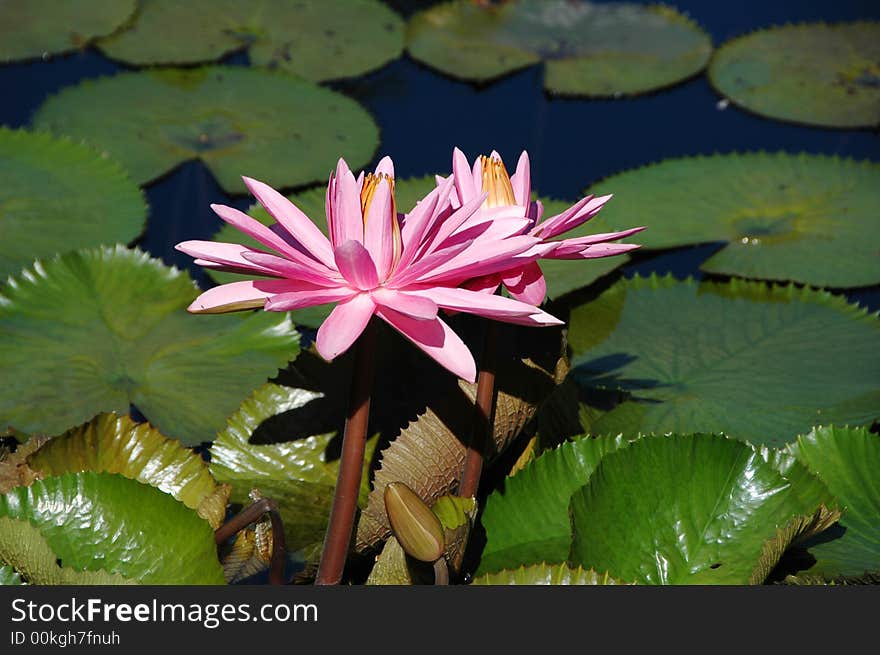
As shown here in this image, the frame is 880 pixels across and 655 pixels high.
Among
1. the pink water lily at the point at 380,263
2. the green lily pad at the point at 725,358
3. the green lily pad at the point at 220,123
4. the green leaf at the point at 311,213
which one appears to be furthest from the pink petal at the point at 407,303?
the green lily pad at the point at 220,123

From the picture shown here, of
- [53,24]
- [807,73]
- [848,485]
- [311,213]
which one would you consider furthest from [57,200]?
[807,73]

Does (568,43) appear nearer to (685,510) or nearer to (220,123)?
(220,123)

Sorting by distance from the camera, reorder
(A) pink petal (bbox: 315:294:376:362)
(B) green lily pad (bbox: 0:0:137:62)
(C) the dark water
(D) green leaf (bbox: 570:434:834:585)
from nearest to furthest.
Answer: (A) pink petal (bbox: 315:294:376:362), (D) green leaf (bbox: 570:434:834:585), (C) the dark water, (B) green lily pad (bbox: 0:0:137:62)

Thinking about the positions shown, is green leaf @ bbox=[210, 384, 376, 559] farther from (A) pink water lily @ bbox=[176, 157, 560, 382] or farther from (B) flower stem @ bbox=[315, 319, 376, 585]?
(A) pink water lily @ bbox=[176, 157, 560, 382]

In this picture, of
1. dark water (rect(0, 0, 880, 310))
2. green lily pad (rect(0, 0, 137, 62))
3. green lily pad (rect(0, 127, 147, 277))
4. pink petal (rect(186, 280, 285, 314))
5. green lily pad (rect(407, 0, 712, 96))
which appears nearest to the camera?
pink petal (rect(186, 280, 285, 314))

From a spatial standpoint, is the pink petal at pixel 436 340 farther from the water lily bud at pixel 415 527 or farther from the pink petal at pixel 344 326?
the water lily bud at pixel 415 527

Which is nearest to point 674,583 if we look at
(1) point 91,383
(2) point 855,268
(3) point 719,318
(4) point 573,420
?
(4) point 573,420

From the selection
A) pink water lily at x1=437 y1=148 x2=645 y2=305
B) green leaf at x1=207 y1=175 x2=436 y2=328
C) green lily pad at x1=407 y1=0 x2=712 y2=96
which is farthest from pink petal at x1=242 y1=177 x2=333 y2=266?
green lily pad at x1=407 y1=0 x2=712 y2=96
